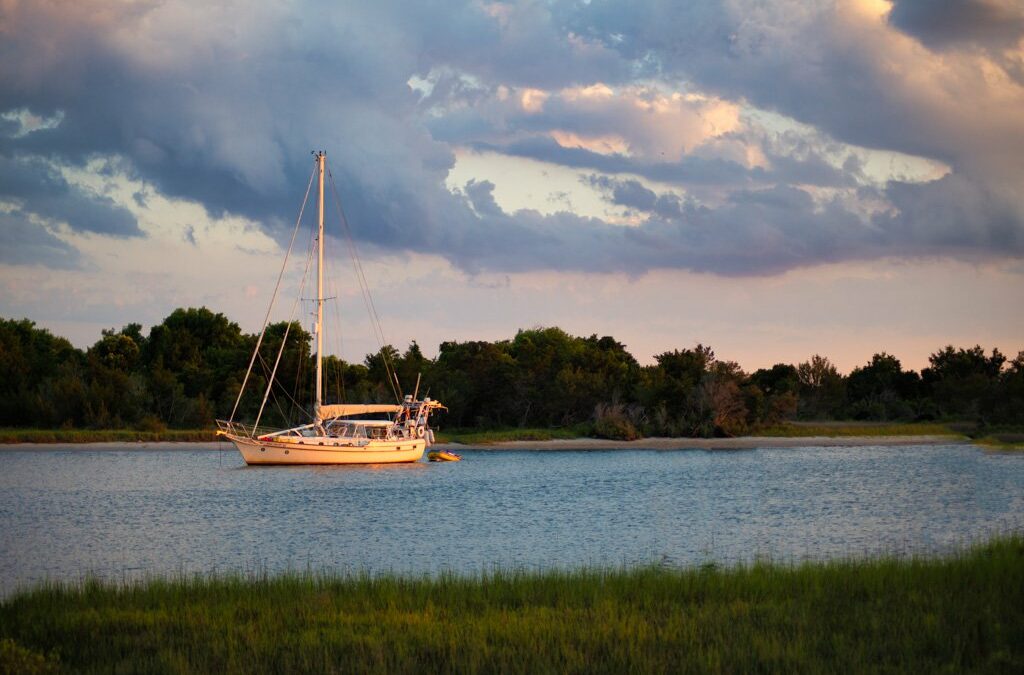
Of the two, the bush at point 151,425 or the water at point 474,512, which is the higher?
the bush at point 151,425

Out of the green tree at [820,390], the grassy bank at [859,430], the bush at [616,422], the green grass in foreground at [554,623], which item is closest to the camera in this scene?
the green grass in foreground at [554,623]

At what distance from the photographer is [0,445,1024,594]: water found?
23844 millimetres

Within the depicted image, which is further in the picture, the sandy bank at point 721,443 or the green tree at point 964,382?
the green tree at point 964,382

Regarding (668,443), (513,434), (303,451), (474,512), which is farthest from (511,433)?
(474,512)

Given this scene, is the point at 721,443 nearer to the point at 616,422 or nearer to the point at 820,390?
the point at 616,422

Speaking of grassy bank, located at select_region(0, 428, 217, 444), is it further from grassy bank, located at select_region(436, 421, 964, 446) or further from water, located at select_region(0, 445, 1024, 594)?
grassy bank, located at select_region(436, 421, 964, 446)

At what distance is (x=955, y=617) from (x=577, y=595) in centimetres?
531

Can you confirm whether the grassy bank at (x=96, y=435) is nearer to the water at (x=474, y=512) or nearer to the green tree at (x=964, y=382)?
the water at (x=474, y=512)

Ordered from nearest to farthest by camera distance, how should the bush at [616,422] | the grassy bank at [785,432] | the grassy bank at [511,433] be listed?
the grassy bank at [511,433], the grassy bank at [785,432], the bush at [616,422]

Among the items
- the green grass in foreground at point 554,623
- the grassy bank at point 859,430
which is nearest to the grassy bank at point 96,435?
the grassy bank at point 859,430

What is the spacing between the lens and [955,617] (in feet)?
43.1

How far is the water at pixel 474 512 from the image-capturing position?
23844mm

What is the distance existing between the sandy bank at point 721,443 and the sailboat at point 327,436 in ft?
39.1

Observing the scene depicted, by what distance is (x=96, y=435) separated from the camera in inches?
2576
